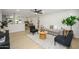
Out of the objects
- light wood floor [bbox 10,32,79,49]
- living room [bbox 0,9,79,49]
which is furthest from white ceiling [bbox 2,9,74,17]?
light wood floor [bbox 10,32,79,49]

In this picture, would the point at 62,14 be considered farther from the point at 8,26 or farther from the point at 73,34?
the point at 8,26

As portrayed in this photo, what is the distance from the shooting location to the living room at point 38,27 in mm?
1886

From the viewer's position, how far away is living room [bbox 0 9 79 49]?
1.89 meters

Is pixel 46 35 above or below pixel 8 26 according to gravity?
below

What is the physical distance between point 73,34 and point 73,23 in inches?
6.9

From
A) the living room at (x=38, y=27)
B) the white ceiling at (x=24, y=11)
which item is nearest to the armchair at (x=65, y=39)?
the living room at (x=38, y=27)

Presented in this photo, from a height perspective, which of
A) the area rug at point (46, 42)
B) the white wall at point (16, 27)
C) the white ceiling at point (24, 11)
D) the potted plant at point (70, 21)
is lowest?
the area rug at point (46, 42)

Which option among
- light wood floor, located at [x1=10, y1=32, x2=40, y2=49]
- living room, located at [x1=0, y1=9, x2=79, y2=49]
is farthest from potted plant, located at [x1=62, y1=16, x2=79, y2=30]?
light wood floor, located at [x1=10, y1=32, x2=40, y2=49]

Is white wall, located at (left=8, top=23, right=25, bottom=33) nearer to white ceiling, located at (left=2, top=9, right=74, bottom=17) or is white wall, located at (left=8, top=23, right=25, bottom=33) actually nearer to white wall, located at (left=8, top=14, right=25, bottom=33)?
white wall, located at (left=8, top=14, right=25, bottom=33)

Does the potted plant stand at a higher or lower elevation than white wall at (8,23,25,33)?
higher

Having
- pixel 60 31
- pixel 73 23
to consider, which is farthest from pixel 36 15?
pixel 73 23

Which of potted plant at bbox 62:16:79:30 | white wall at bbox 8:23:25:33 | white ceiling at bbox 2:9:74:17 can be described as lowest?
white wall at bbox 8:23:25:33

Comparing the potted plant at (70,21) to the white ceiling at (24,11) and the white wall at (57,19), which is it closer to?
the white wall at (57,19)
